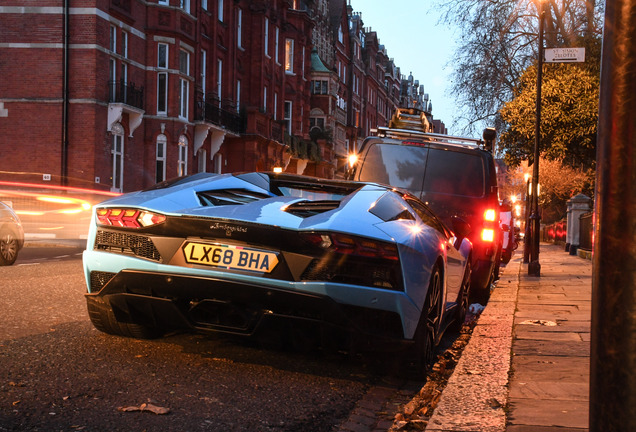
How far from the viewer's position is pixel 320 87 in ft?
207

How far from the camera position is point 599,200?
214 centimetres

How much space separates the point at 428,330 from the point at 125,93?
2651 cm

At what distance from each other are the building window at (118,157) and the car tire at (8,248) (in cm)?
1692

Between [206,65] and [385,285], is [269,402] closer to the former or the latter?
[385,285]

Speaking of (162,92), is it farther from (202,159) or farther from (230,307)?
(230,307)

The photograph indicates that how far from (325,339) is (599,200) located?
2886 millimetres

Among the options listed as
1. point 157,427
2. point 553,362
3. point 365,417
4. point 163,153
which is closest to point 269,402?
point 365,417

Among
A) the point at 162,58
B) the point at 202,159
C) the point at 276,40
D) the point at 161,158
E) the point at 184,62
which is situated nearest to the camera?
the point at 162,58

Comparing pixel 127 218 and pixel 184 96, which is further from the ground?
pixel 184 96

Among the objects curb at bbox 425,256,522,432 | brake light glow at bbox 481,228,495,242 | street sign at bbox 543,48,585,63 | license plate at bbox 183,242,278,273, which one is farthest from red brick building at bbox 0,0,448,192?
license plate at bbox 183,242,278,273

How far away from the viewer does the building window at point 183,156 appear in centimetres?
3416

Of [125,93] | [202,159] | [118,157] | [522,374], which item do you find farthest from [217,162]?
[522,374]

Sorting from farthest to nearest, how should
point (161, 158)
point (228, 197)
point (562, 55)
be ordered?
point (161, 158)
point (562, 55)
point (228, 197)

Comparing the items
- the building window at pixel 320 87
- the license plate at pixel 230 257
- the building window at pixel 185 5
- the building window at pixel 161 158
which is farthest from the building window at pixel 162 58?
the building window at pixel 320 87
